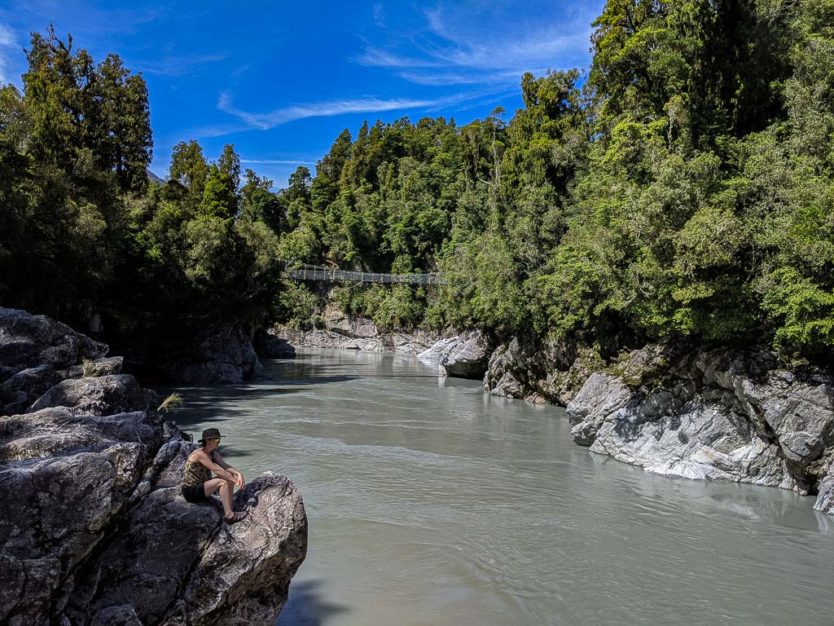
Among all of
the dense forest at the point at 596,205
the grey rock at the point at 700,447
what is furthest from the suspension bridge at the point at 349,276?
the grey rock at the point at 700,447

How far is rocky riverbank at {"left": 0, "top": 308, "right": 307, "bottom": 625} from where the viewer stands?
4.47 metres

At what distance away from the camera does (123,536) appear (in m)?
5.15

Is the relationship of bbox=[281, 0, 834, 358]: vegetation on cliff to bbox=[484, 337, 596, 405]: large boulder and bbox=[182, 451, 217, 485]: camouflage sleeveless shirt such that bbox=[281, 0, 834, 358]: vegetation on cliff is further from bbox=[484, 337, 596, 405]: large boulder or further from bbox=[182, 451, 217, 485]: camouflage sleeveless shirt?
bbox=[182, 451, 217, 485]: camouflage sleeveless shirt

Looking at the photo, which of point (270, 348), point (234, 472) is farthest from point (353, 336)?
point (234, 472)

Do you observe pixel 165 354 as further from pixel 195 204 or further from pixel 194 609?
pixel 194 609

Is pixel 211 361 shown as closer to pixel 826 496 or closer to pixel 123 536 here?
pixel 123 536

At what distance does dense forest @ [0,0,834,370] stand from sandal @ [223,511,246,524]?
10883 millimetres

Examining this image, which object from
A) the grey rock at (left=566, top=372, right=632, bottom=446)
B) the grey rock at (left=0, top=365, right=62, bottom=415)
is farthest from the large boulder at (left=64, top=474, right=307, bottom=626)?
the grey rock at (left=566, top=372, right=632, bottom=446)

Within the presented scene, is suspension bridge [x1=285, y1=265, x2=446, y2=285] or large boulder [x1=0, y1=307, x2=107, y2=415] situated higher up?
suspension bridge [x1=285, y1=265, x2=446, y2=285]

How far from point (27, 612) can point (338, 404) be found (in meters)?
18.3

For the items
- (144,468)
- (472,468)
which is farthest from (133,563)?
(472,468)

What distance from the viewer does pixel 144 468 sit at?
5.84m

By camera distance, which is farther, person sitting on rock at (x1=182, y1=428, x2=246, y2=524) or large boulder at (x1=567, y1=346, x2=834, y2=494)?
large boulder at (x1=567, y1=346, x2=834, y2=494)

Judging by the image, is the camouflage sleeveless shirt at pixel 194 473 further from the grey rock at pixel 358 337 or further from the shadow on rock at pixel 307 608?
the grey rock at pixel 358 337
